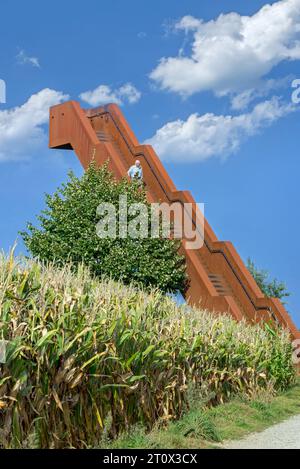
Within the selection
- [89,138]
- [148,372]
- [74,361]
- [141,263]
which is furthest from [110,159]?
[74,361]

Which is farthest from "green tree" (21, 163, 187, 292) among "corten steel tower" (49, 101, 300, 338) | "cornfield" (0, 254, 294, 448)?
"cornfield" (0, 254, 294, 448)

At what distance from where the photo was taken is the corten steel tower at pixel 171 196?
19359 millimetres

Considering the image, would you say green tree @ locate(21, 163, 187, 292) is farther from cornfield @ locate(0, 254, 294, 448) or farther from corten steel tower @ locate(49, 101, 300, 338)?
cornfield @ locate(0, 254, 294, 448)

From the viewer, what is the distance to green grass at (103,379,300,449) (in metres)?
7.35

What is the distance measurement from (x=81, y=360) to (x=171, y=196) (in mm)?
15523

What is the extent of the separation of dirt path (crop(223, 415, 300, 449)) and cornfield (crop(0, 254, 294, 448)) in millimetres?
944

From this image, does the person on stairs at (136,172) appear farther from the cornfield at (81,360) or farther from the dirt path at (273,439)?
the dirt path at (273,439)

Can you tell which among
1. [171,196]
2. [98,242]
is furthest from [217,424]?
[171,196]

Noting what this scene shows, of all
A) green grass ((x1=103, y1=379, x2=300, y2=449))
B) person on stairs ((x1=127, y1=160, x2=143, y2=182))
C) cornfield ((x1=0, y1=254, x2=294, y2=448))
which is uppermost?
person on stairs ((x1=127, y1=160, x2=143, y2=182))

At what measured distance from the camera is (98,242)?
749 inches

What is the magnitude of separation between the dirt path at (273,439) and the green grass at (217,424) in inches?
5.8

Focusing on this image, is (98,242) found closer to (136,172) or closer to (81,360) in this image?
(136,172)

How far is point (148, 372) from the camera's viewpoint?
8328 millimetres
